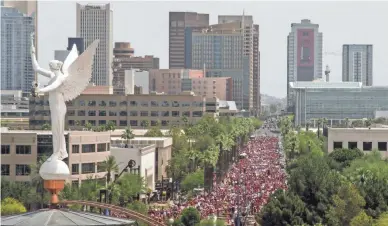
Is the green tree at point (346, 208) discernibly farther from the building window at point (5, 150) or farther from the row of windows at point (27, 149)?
the building window at point (5, 150)

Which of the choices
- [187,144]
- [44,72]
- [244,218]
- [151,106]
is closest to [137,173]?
[244,218]

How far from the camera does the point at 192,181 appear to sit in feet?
350

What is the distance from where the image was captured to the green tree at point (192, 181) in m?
106

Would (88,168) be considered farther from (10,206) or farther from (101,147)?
(10,206)

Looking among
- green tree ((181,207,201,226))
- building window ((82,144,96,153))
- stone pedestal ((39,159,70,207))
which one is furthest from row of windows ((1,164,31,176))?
stone pedestal ((39,159,70,207))

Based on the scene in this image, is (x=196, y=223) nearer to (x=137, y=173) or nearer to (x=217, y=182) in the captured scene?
(x=137, y=173)

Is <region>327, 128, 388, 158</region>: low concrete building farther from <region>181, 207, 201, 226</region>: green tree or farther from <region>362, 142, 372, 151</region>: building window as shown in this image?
<region>181, 207, 201, 226</region>: green tree

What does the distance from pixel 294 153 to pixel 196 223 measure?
78.0 m

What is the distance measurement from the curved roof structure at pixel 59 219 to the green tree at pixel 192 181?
7905 cm

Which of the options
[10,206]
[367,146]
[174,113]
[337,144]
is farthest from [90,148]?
[174,113]

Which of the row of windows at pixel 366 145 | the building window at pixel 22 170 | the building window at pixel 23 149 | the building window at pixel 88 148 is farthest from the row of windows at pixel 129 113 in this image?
the building window at pixel 22 170

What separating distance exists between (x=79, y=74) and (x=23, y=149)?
55823 millimetres

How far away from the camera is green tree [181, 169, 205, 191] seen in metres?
106

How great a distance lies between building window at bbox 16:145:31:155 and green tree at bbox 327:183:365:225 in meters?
28.0
